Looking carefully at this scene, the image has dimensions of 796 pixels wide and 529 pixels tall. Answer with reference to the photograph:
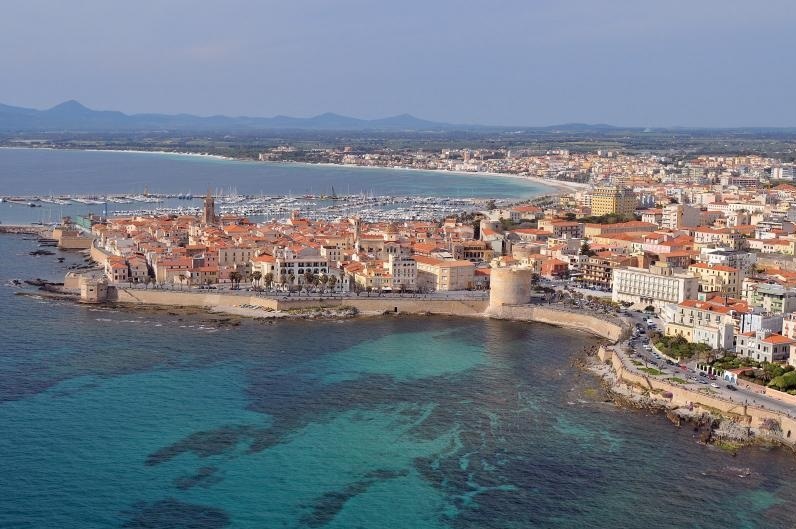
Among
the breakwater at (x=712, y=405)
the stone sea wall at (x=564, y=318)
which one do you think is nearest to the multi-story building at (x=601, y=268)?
the stone sea wall at (x=564, y=318)

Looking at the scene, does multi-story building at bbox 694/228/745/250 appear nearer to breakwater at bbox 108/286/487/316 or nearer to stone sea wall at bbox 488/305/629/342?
stone sea wall at bbox 488/305/629/342

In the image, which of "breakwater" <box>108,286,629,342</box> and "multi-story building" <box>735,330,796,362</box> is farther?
"breakwater" <box>108,286,629,342</box>

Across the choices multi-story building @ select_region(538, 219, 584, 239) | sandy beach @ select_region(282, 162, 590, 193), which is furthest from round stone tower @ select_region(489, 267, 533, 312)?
sandy beach @ select_region(282, 162, 590, 193)

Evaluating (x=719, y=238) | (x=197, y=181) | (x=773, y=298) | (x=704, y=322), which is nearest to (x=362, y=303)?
(x=704, y=322)

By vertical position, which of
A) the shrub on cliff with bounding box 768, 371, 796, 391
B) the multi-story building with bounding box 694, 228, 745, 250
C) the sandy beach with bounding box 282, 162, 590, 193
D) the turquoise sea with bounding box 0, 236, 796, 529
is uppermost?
→ the multi-story building with bounding box 694, 228, 745, 250

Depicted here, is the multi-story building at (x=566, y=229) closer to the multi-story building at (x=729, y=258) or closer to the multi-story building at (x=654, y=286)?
the multi-story building at (x=729, y=258)

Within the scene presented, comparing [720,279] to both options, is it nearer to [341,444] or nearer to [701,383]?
[701,383]
